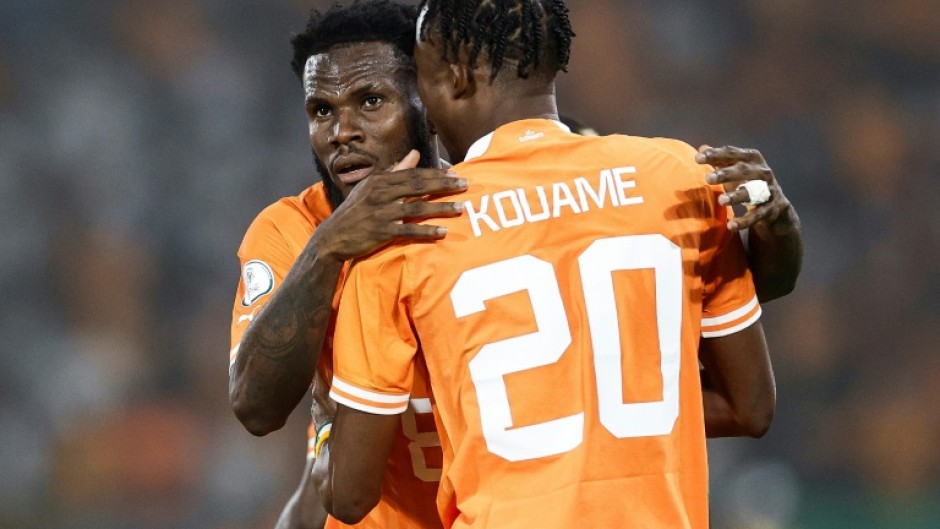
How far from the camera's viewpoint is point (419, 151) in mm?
3205

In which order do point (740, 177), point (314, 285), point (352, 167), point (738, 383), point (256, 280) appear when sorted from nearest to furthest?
point (740, 177), point (314, 285), point (738, 383), point (256, 280), point (352, 167)

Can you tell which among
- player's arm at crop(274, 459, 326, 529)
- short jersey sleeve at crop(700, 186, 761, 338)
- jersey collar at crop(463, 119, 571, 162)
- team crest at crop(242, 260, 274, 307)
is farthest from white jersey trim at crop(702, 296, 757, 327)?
player's arm at crop(274, 459, 326, 529)

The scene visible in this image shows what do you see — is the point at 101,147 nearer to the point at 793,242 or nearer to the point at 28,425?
the point at 28,425

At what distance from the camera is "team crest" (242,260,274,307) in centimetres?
301

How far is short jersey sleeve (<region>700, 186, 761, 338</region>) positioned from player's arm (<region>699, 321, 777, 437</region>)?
0.03 metres

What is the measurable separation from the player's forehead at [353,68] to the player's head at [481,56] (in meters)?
0.77

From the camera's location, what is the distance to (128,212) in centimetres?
685

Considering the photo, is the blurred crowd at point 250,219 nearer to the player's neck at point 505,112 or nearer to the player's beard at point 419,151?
the player's beard at point 419,151

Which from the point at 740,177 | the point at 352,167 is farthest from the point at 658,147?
the point at 352,167

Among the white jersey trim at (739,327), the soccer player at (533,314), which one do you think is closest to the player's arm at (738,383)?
the white jersey trim at (739,327)

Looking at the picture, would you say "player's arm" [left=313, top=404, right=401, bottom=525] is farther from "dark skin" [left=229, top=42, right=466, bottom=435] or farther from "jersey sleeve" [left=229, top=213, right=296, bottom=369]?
"jersey sleeve" [left=229, top=213, right=296, bottom=369]

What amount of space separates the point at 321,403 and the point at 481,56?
1180mm

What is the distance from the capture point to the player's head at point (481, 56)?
236 centimetres

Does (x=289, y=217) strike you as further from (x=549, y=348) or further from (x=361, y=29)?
(x=549, y=348)
